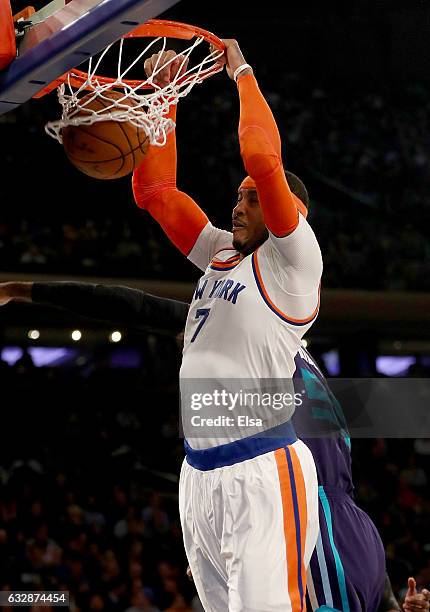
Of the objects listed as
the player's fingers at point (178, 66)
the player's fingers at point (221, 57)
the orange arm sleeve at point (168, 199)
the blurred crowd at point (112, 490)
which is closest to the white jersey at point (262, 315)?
the orange arm sleeve at point (168, 199)

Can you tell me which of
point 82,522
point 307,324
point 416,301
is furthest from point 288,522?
point 416,301

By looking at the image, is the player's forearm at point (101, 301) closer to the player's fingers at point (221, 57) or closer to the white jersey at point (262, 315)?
the white jersey at point (262, 315)

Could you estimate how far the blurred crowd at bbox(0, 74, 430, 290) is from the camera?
997 cm

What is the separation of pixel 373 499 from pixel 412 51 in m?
7.77

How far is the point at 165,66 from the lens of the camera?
374cm

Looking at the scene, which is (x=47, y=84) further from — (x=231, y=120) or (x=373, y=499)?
(x=231, y=120)

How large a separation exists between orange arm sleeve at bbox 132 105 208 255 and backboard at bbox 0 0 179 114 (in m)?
0.78

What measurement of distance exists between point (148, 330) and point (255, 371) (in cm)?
656

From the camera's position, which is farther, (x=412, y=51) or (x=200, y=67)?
(x=412, y=51)

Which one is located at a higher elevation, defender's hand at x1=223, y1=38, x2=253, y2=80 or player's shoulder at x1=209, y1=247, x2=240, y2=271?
defender's hand at x1=223, y1=38, x2=253, y2=80

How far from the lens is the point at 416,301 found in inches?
420

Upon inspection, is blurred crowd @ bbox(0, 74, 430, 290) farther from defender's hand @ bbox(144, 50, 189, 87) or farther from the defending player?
defender's hand @ bbox(144, 50, 189, 87)

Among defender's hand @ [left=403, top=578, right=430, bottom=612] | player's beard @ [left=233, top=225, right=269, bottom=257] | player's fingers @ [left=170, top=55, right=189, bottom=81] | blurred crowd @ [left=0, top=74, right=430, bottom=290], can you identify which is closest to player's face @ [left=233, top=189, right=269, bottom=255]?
player's beard @ [left=233, top=225, right=269, bottom=257]

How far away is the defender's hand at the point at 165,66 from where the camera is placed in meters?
3.75
